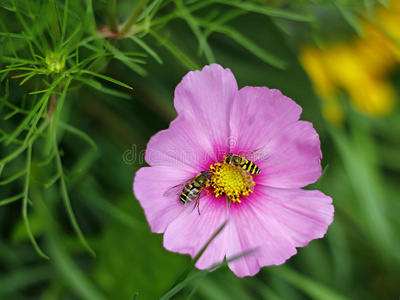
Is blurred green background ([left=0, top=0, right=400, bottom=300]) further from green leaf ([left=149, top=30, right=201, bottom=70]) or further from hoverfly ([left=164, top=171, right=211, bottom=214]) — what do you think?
hoverfly ([left=164, top=171, right=211, bottom=214])

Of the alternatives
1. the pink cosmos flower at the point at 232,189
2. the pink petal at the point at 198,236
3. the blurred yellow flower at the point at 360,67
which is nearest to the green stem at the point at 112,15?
the pink cosmos flower at the point at 232,189

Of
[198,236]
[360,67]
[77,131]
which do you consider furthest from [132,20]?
[360,67]

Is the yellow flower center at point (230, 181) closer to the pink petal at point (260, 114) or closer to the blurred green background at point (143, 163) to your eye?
the pink petal at point (260, 114)

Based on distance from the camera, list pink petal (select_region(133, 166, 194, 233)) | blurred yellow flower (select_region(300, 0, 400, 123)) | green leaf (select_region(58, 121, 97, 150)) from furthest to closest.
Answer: blurred yellow flower (select_region(300, 0, 400, 123))
green leaf (select_region(58, 121, 97, 150))
pink petal (select_region(133, 166, 194, 233))

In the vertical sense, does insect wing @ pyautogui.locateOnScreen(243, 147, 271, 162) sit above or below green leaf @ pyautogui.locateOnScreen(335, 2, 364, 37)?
below

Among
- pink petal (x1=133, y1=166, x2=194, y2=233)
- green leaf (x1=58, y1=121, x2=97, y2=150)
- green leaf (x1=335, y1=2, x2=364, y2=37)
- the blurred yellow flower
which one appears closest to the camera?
pink petal (x1=133, y1=166, x2=194, y2=233)

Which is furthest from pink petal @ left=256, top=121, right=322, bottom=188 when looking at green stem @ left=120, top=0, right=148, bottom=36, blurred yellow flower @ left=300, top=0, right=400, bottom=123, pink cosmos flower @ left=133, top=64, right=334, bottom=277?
blurred yellow flower @ left=300, top=0, right=400, bottom=123
